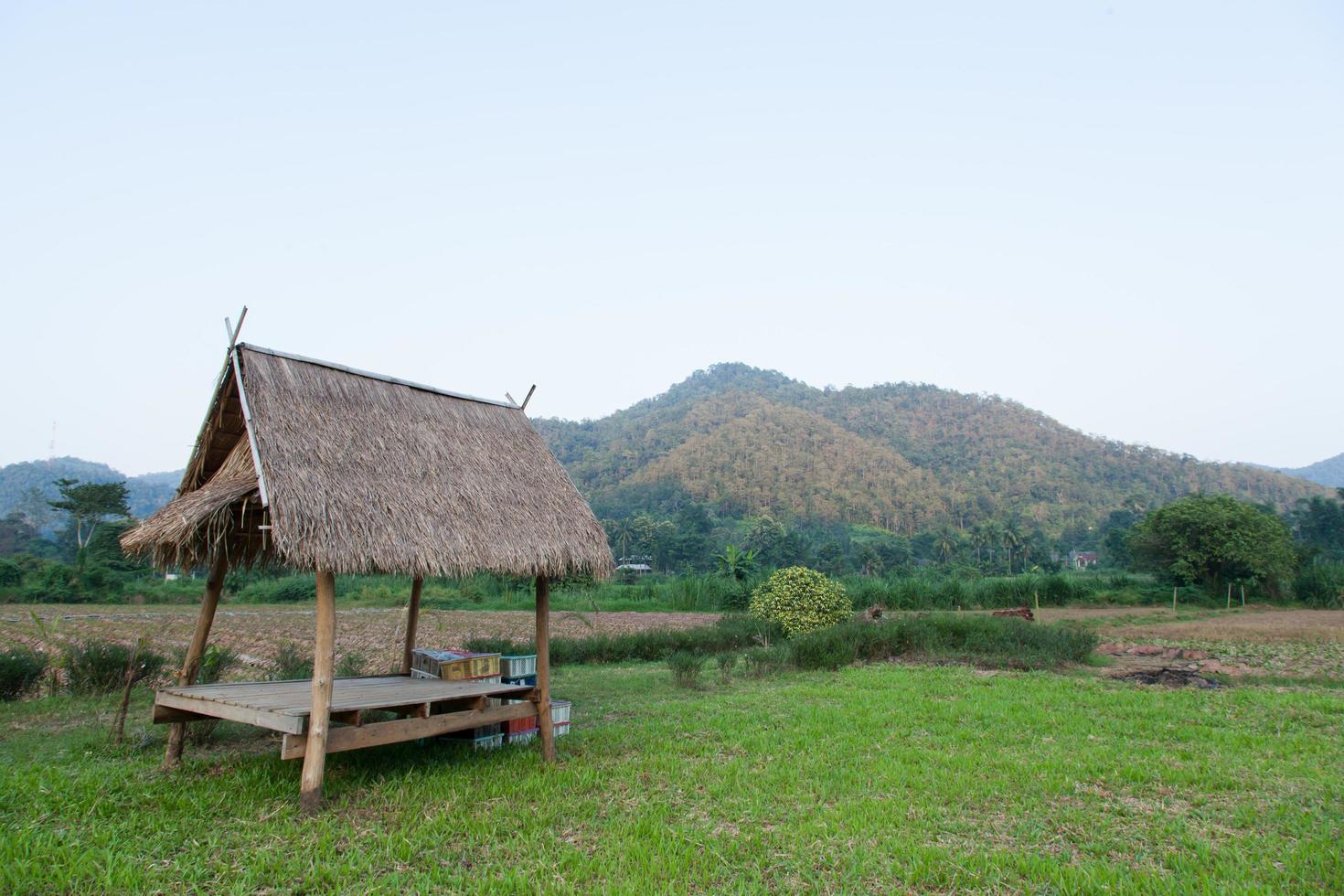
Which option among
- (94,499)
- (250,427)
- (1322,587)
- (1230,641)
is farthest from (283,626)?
(1322,587)

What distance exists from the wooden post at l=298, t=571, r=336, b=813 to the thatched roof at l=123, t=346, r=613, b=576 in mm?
339

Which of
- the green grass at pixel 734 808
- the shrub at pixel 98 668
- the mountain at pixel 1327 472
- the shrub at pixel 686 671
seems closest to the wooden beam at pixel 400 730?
the green grass at pixel 734 808

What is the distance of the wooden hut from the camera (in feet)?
17.3

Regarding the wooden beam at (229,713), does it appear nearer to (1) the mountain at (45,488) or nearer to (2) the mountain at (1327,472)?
(1) the mountain at (45,488)

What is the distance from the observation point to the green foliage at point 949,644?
12.3 meters

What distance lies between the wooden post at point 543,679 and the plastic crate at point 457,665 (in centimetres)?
117

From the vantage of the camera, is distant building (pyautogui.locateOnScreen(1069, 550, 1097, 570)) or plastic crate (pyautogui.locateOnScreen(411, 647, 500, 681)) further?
distant building (pyautogui.locateOnScreen(1069, 550, 1097, 570))

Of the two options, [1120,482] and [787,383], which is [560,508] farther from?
[787,383]

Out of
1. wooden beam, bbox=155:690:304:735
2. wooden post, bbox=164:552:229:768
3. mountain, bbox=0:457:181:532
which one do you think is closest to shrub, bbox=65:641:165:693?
wooden post, bbox=164:552:229:768

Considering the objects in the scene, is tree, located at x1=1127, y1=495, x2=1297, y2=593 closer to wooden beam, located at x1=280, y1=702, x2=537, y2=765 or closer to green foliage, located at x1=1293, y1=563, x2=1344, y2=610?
green foliage, located at x1=1293, y1=563, x2=1344, y2=610

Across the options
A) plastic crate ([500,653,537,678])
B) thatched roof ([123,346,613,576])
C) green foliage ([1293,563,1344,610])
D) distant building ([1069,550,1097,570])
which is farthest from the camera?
distant building ([1069,550,1097,570])

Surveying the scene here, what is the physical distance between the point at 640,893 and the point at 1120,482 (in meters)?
91.6

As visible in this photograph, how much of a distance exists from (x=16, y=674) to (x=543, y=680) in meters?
7.64

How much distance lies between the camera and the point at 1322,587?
92.3ft
